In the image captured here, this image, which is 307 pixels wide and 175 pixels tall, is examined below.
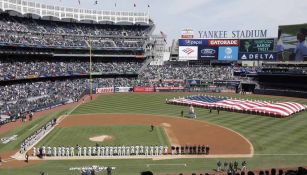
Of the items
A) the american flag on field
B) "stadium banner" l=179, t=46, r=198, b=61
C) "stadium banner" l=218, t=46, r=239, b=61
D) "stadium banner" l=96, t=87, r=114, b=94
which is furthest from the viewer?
"stadium banner" l=179, t=46, r=198, b=61

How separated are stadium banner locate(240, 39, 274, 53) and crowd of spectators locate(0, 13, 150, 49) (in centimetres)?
3175

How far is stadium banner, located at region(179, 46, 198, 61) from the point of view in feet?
354

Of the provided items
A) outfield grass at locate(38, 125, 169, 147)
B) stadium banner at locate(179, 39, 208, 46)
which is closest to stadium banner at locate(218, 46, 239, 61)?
stadium banner at locate(179, 39, 208, 46)

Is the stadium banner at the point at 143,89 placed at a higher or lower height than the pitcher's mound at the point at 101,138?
higher

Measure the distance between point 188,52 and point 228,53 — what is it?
39.3 feet

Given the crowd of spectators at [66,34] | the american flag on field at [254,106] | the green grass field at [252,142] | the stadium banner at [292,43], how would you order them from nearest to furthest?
the green grass field at [252,142] < the american flag on field at [254,106] < the crowd of spectators at [66,34] < the stadium banner at [292,43]

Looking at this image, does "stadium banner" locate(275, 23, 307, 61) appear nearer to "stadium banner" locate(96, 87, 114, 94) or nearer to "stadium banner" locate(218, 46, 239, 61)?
"stadium banner" locate(218, 46, 239, 61)

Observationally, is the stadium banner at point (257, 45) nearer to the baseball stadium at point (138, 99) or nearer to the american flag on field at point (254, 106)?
the baseball stadium at point (138, 99)

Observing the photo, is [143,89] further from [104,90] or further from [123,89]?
[104,90]

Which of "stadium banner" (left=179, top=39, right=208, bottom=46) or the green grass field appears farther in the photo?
"stadium banner" (left=179, top=39, right=208, bottom=46)

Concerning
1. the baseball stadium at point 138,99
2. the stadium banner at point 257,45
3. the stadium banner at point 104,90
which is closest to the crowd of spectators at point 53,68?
the baseball stadium at point 138,99

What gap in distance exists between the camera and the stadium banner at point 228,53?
104188mm

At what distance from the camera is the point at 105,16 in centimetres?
11375

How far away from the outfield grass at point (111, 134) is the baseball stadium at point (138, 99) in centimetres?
13
